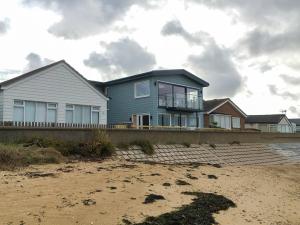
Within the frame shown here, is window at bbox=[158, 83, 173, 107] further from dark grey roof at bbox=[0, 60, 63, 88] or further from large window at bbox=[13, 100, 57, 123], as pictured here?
large window at bbox=[13, 100, 57, 123]

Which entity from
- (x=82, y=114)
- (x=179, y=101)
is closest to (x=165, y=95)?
(x=179, y=101)

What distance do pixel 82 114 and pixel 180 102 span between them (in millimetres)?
11438

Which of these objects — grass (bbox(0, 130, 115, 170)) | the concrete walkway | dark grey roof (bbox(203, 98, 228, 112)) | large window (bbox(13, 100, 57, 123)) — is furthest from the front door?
grass (bbox(0, 130, 115, 170))

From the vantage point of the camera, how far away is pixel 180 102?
39.6 m

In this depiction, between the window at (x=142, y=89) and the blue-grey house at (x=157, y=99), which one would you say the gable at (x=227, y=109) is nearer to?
the blue-grey house at (x=157, y=99)

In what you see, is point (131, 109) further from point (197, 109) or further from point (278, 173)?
point (278, 173)

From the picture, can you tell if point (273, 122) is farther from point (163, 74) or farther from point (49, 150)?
point (49, 150)

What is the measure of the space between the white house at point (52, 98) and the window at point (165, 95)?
677cm

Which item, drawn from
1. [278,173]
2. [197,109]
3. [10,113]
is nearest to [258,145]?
[197,109]

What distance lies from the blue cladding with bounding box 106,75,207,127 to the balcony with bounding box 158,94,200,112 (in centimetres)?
59

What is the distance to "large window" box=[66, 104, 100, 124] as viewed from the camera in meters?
30.6

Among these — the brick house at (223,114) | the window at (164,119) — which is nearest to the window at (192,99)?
the window at (164,119)

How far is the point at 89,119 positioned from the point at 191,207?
19.5m

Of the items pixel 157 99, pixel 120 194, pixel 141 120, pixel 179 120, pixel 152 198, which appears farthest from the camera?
pixel 179 120
